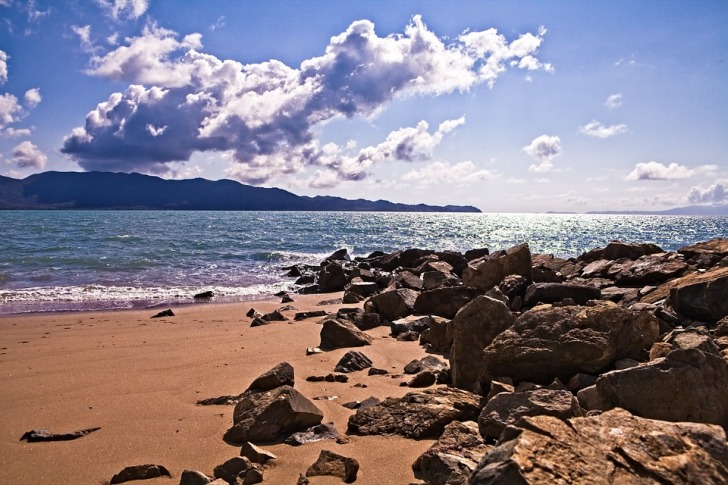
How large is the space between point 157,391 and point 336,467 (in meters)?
3.20

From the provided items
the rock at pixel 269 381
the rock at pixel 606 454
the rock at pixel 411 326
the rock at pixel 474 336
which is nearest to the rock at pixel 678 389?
the rock at pixel 606 454

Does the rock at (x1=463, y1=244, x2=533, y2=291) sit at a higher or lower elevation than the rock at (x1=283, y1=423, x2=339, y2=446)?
higher

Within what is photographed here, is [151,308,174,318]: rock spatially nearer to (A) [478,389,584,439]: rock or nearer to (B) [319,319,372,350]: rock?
(B) [319,319,372,350]: rock

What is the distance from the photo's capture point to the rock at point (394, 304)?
10492 millimetres

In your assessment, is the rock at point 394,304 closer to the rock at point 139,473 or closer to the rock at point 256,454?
the rock at point 256,454

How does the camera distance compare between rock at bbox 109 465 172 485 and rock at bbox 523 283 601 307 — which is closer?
rock at bbox 109 465 172 485

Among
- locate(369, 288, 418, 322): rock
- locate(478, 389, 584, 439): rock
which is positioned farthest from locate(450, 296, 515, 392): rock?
locate(369, 288, 418, 322): rock

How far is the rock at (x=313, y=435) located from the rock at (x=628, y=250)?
493 inches

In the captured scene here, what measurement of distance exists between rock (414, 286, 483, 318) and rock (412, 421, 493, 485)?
19.5ft

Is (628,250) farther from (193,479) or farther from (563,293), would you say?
(193,479)

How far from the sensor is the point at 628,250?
14648 millimetres

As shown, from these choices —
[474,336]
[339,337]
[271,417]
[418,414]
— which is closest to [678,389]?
[418,414]

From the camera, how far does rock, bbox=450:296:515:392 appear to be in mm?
5395

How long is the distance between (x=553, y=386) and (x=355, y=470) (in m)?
1.98
